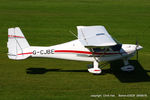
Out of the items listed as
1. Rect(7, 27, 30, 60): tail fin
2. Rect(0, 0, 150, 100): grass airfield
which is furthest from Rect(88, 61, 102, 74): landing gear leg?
Rect(7, 27, 30, 60): tail fin

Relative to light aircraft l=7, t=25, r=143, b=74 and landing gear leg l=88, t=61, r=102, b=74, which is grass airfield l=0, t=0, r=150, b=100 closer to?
landing gear leg l=88, t=61, r=102, b=74

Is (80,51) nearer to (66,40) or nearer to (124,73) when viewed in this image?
(124,73)

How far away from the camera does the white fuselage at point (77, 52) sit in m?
15.8

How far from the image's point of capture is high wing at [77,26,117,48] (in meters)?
14.3

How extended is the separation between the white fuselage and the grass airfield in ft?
2.75

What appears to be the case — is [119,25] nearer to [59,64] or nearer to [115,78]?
[59,64]

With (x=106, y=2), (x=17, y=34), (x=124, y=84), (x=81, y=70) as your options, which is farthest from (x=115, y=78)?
(x=106, y=2)

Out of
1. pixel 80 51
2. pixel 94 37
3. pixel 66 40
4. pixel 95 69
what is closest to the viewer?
pixel 94 37

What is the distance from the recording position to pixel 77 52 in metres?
15.9

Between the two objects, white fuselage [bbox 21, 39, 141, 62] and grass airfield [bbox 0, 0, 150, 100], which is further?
white fuselage [bbox 21, 39, 141, 62]

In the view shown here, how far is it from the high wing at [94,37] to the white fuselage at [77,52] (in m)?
0.57

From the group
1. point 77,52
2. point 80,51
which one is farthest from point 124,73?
point 77,52

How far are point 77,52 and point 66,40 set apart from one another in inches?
309

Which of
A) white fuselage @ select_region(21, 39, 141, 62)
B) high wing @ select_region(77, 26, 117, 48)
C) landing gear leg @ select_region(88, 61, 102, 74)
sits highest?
high wing @ select_region(77, 26, 117, 48)
